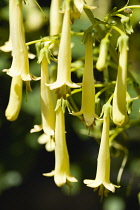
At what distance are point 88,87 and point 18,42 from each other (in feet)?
0.68

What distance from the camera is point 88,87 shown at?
1247 millimetres

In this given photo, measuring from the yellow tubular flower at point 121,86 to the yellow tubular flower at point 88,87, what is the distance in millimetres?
73

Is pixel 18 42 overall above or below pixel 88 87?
above

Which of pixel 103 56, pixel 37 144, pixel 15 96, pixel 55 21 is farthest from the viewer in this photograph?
pixel 37 144

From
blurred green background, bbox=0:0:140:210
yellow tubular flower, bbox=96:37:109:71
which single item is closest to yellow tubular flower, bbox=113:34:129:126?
yellow tubular flower, bbox=96:37:109:71

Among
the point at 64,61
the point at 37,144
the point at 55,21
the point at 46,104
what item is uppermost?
the point at 55,21

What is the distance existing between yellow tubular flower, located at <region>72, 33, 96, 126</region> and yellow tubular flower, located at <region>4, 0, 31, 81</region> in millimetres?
154

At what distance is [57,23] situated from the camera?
1.45 metres

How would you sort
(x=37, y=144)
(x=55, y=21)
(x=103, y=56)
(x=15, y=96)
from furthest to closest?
(x=37, y=144) < (x=55, y=21) < (x=15, y=96) < (x=103, y=56)

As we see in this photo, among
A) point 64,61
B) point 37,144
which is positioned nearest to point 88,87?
point 64,61

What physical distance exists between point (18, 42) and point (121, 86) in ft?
0.93

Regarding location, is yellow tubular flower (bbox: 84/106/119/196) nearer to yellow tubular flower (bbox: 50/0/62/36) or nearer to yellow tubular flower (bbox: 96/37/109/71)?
yellow tubular flower (bbox: 96/37/109/71)

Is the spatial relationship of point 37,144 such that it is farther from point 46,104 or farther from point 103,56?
point 103,56

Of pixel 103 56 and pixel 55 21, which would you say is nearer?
pixel 103 56
